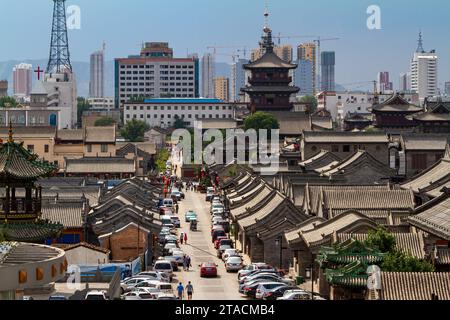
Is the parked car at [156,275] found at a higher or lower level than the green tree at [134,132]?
lower

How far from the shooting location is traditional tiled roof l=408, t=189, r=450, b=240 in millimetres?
31058

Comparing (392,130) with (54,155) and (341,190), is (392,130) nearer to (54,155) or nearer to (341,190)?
(54,155)

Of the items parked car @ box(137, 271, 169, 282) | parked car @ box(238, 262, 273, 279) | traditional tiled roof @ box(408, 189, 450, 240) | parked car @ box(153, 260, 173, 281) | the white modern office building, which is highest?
the white modern office building

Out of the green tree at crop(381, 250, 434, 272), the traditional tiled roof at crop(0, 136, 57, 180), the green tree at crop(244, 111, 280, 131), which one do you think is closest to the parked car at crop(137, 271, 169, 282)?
the traditional tiled roof at crop(0, 136, 57, 180)

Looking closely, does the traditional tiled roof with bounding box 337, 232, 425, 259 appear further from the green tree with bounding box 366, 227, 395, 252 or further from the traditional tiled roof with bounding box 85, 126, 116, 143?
the traditional tiled roof with bounding box 85, 126, 116, 143

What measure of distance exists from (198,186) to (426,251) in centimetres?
5179

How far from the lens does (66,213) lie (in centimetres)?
4475

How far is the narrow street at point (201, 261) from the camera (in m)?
35.2

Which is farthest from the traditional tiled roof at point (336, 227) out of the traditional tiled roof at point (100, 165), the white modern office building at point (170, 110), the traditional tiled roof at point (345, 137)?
the white modern office building at point (170, 110)

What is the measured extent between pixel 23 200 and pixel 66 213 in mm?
16175

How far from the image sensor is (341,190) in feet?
151

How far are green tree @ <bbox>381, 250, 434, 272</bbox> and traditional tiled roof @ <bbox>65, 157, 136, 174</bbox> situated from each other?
48.8 meters

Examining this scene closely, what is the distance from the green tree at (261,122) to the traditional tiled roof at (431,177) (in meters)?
46.5

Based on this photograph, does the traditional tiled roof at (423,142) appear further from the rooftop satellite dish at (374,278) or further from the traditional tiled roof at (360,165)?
the rooftop satellite dish at (374,278)
